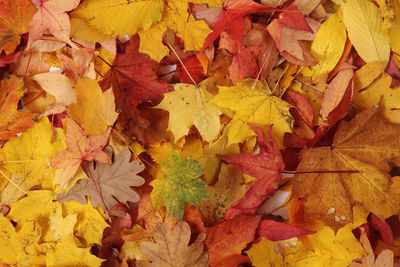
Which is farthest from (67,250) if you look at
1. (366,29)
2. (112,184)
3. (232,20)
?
(366,29)

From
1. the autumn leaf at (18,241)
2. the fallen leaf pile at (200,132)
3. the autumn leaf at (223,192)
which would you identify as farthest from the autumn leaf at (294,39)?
the autumn leaf at (18,241)

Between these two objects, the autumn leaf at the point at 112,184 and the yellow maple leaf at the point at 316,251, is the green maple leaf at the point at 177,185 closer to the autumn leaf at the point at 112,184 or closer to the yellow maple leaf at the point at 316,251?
the autumn leaf at the point at 112,184

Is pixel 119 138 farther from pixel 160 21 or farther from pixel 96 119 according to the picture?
pixel 160 21

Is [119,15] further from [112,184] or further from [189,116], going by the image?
[112,184]

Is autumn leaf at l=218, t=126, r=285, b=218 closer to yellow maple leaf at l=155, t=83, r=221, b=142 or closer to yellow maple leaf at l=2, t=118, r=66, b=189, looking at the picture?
yellow maple leaf at l=155, t=83, r=221, b=142

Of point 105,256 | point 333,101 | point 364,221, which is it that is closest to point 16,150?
point 105,256

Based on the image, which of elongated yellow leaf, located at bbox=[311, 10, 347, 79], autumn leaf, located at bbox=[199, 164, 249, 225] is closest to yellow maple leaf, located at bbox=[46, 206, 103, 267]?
autumn leaf, located at bbox=[199, 164, 249, 225]
